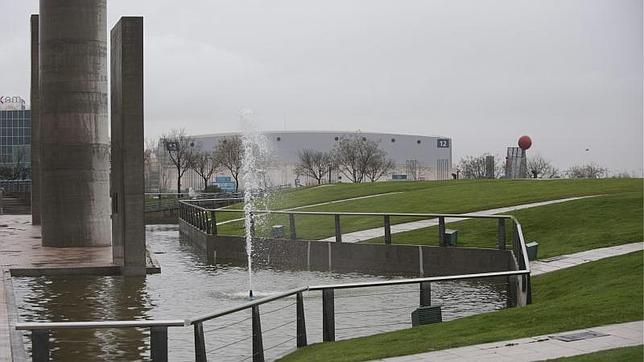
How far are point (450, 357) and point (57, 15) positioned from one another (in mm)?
20898

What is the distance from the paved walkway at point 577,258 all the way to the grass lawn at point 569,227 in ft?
1.52

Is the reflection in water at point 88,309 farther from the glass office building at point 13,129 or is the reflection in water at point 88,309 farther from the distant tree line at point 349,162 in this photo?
the glass office building at point 13,129

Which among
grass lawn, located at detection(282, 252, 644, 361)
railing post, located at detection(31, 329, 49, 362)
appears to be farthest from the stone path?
grass lawn, located at detection(282, 252, 644, 361)

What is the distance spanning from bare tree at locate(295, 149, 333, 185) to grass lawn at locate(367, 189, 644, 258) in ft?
234

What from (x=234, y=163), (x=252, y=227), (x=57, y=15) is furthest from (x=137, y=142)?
(x=234, y=163)

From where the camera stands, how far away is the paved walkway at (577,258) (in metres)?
16.8

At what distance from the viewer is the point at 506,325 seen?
1057cm

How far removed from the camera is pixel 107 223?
2811 centimetres

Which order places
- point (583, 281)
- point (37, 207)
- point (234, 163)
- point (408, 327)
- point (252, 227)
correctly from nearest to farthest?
point (408, 327) < point (583, 281) < point (252, 227) < point (37, 207) < point (234, 163)

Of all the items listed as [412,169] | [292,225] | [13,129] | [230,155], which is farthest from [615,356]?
[13,129]

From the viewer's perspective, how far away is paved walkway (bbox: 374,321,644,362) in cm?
866

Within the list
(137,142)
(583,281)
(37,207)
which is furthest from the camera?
(37,207)

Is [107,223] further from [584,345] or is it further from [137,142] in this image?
[584,345]

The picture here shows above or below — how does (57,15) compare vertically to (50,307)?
above
